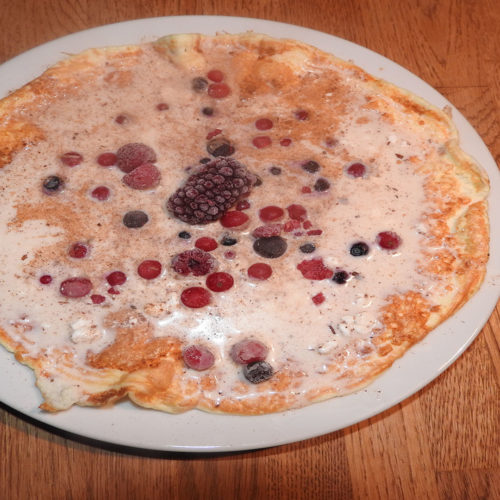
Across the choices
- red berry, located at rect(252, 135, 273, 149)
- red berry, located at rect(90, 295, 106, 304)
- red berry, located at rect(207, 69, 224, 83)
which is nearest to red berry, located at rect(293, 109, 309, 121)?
red berry, located at rect(252, 135, 273, 149)

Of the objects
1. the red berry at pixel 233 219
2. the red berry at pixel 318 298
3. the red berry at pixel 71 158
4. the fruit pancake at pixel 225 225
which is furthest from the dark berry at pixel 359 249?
the red berry at pixel 71 158

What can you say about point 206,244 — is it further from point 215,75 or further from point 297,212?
point 215,75

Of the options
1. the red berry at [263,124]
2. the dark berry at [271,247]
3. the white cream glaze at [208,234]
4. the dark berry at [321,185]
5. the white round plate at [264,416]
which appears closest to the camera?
the white round plate at [264,416]

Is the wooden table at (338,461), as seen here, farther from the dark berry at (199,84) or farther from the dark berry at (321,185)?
the dark berry at (199,84)

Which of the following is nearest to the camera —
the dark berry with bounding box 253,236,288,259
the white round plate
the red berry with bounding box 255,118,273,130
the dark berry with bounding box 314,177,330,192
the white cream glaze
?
the white round plate

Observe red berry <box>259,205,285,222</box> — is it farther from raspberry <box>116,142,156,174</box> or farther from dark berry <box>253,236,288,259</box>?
raspberry <box>116,142,156,174</box>

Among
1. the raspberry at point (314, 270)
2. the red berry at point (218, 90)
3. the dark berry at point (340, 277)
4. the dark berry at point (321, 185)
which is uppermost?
the red berry at point (218, 90)
